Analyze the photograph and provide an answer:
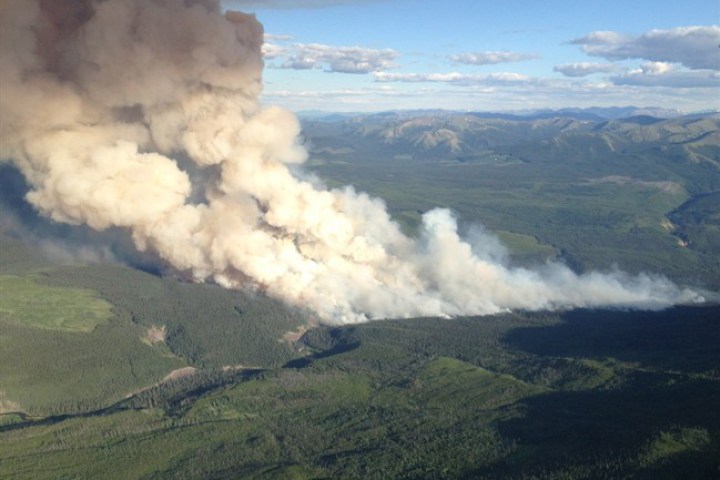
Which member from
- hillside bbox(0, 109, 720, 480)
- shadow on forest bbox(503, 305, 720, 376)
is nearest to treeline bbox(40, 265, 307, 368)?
hillside bbox(0, 109, 720, 480)

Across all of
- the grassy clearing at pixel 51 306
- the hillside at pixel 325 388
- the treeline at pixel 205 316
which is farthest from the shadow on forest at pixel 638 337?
the grassy clearing at pixel 51 306

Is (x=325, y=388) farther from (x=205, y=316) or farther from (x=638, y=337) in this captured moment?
(x=638, y=337)

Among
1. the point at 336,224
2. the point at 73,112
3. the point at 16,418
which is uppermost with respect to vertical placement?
the point at 73,112

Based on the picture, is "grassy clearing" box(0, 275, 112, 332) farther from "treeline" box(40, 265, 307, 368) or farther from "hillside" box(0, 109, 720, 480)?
"treeline" box(40, 265, 307, 368)

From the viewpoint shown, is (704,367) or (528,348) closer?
(704,367)

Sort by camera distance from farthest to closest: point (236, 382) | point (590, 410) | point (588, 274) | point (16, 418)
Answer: point (588, 274)
point (236, 382)
point (16, 418)
point (590, 410)

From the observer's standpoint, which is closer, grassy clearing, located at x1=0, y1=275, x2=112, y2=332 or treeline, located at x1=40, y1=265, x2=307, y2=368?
treeline, located at x1=40, y1=265, x2=307, y2=368

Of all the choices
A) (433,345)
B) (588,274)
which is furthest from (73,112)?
(588,274)

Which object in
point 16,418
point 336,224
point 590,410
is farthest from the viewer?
point 336,224

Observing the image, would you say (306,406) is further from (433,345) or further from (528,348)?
(528,348)
